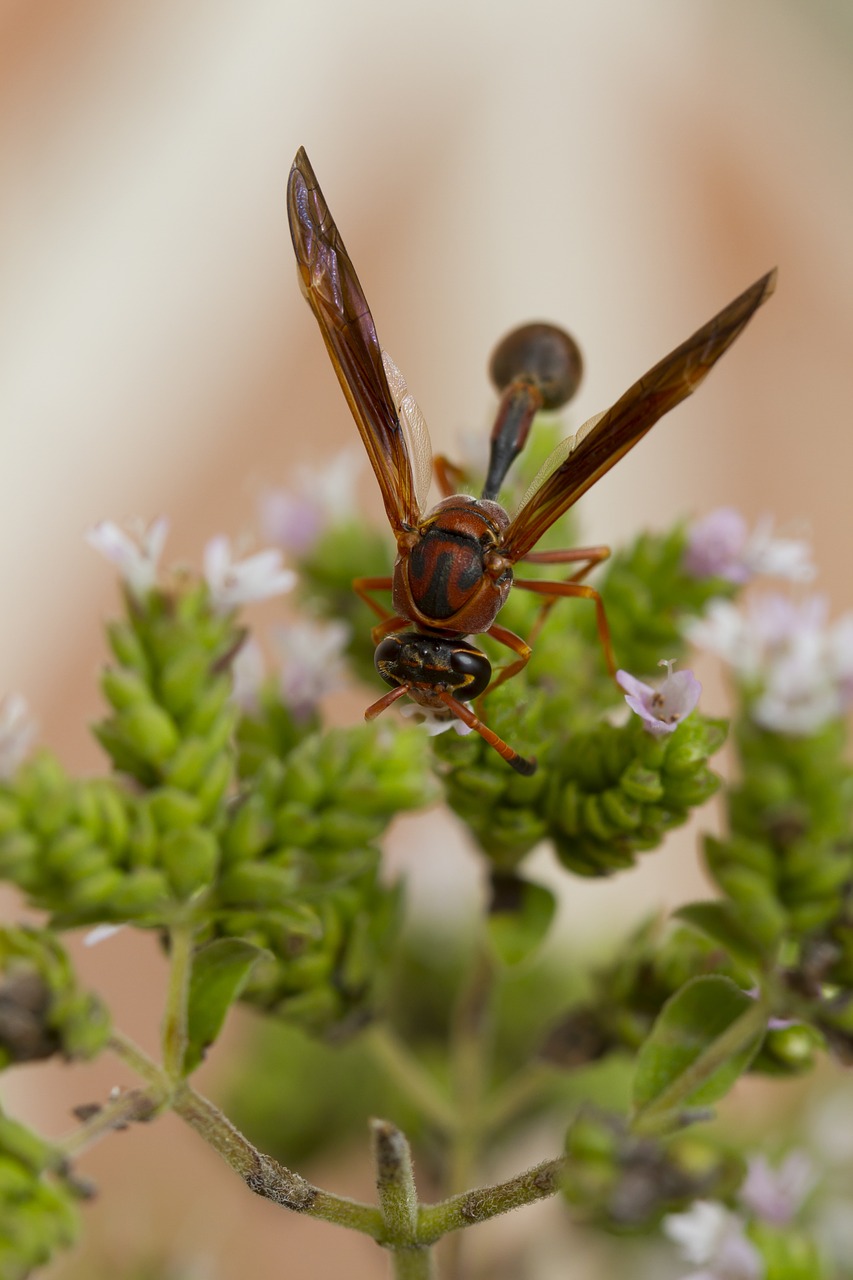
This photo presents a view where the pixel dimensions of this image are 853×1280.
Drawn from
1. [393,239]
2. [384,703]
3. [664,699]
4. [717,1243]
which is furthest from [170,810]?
[393,239]

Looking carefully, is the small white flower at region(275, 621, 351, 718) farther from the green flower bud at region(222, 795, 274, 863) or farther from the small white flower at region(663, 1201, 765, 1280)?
the small white flower at region(663, 1201, 765, 1280)

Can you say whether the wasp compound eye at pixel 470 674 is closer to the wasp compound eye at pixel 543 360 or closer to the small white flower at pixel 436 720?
the small white flower at pixel 436 720

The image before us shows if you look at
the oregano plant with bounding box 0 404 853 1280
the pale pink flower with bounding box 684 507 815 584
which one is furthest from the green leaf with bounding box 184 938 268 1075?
the pale pink flower with bounding box 684 507 815 584

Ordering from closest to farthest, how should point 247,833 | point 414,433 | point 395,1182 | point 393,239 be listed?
point 395,1182
point 247,833
point 414,433
point 393,239

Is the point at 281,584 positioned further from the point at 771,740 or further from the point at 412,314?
the point at 412,314

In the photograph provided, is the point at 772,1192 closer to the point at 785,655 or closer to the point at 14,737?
the point at 785,655

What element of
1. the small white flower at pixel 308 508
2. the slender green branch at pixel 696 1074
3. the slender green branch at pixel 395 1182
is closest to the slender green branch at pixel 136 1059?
the slender green branch at pixel 395 1182
